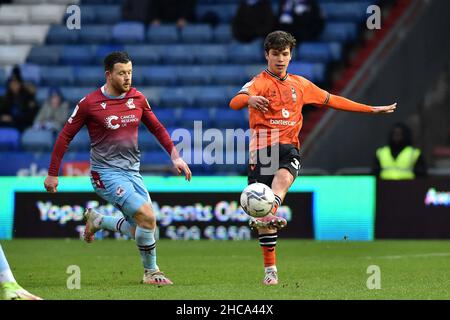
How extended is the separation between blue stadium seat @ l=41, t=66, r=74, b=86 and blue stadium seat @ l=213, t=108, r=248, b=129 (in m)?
3.58

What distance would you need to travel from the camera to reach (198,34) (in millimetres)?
23125

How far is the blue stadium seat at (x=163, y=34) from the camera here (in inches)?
920

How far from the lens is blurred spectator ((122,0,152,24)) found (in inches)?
934

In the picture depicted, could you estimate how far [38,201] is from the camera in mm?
17516

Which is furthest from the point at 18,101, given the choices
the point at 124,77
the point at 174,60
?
the point at 124,77

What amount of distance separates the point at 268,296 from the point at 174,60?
1437 cm

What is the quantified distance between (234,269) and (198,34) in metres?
11.4

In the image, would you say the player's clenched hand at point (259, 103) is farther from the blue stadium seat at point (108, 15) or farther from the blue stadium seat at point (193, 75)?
the blue stadium seat at point (108, 15)

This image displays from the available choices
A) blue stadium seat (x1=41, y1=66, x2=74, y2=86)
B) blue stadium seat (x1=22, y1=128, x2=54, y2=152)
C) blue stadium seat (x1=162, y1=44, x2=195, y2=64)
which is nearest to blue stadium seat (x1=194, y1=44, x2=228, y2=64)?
blue stadium seat (x1=162, y1=44, x2=195, y2=64)

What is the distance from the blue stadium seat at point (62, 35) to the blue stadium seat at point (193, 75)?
9.09ft

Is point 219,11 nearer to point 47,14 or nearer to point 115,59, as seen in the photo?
point 47,14

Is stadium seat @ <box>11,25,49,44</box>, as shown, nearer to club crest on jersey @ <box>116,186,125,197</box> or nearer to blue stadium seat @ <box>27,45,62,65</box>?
blue stadium seat @ <box>27,45,62,65</box>

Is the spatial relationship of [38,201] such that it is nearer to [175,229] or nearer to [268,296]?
[175,229]

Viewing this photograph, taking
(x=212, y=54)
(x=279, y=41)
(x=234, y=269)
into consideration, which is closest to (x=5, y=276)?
(x=279, y=41)
